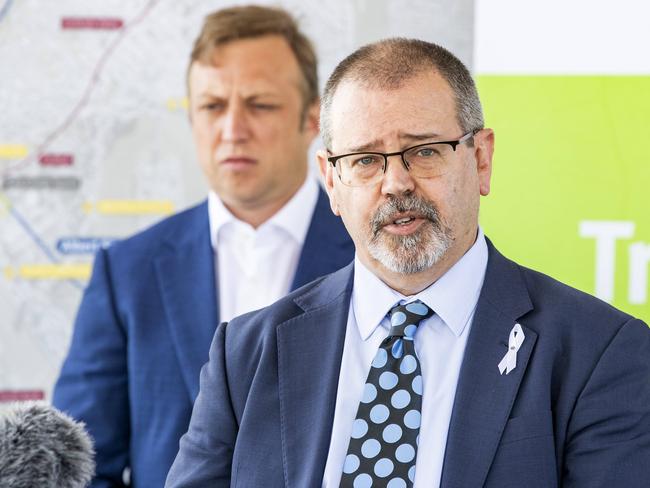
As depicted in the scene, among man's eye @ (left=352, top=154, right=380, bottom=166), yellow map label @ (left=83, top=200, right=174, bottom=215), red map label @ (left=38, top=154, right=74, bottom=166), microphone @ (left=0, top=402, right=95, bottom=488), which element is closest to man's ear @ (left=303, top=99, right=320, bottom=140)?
yellow map label @ (left=83, top=200, right=174, bottom=215)

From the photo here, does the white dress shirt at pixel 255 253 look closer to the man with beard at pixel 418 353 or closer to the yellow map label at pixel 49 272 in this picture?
the yellow map label at pixel 49 272

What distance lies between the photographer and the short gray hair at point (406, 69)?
1780 mm

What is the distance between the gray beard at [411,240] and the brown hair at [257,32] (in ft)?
4.29

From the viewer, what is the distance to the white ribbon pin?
1.70 meters

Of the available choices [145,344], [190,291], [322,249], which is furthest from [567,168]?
[145,344]

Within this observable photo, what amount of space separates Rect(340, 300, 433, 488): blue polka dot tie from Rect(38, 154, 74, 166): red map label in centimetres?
198

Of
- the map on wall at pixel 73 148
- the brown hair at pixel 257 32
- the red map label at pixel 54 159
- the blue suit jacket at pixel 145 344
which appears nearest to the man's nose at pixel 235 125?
the brown hair at pixel 257 32

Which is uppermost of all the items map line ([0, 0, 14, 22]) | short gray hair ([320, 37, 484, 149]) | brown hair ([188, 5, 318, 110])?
map line ([0, 0, 14, 22])

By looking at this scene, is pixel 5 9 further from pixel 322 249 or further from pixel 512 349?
pixel 512 349

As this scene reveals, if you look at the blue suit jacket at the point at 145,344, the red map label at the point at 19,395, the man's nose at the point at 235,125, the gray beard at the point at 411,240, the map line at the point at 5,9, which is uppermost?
the map line at the point at 5,9

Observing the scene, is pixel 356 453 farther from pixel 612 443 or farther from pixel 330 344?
pixel 612 443

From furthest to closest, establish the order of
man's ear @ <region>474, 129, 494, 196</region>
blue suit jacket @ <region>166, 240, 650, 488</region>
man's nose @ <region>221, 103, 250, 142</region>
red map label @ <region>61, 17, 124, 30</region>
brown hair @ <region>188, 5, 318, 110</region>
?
red map label @ <region>61, 17, 124, 30</region>
brown hair @ <region>188, 5, 318, 110</region>
man's nose @ <region>221, 103, 250, 142</region>
man's ear @ <region>474, 129, 494, 196</region>
blue suit jacket @ <region>166, 240, 650, 488</region>

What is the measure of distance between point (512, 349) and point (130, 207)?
2.04 m

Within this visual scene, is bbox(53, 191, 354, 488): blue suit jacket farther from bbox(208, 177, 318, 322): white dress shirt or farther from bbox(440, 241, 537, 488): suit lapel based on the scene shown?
bbox(440, 241, 537, 488): suit lapel
